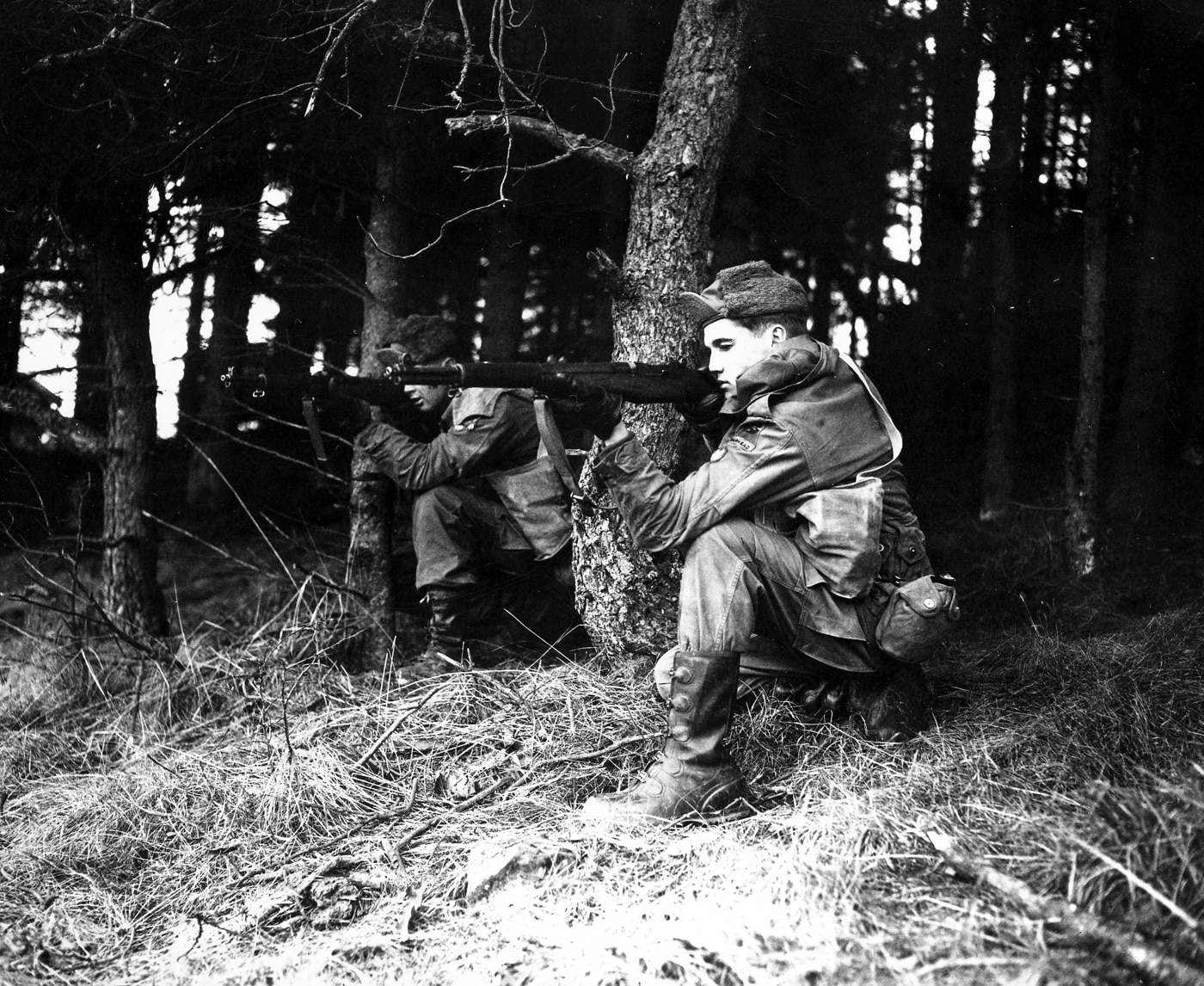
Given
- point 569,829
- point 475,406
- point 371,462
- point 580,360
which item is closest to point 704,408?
point 569,829

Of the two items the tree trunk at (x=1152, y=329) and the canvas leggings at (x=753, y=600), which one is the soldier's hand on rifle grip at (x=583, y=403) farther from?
the tree trunk at (x=1152, y=329)

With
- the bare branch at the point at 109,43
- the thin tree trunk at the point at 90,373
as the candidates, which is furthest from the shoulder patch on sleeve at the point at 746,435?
the thin tree trunk at the point at 90,373

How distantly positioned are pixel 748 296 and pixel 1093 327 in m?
3.81

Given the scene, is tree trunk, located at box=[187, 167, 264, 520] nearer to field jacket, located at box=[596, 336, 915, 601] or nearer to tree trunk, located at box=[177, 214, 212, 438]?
tree trunk, located at box=[177, 214, 212, 438]

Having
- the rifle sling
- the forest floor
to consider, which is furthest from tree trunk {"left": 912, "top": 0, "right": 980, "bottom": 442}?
the rifle sling

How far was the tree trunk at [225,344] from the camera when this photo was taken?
20.5 feet

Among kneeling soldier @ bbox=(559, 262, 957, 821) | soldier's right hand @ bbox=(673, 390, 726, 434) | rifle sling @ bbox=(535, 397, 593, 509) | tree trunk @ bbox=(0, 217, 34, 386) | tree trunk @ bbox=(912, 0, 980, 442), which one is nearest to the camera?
kneeling soldier @ bbox=(559, 262, 957, 821)

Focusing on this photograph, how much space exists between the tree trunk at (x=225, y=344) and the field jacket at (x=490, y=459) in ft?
5.46

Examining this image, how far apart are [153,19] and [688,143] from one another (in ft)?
8.45

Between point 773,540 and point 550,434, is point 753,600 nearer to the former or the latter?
point 773,540

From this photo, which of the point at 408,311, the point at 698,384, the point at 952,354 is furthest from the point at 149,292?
the point at 952,354

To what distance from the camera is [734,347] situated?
372 cm

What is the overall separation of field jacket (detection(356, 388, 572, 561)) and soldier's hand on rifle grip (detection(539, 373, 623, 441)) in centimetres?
184

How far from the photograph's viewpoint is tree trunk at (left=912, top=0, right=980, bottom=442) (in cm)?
645
